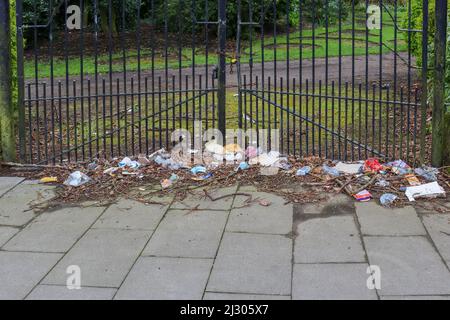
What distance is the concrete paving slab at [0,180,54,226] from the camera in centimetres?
577

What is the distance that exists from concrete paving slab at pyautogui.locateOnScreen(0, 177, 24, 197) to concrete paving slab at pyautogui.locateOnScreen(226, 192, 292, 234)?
2.42 meters

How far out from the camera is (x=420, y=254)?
4.84 metres

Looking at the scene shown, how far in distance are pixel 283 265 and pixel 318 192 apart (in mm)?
1713

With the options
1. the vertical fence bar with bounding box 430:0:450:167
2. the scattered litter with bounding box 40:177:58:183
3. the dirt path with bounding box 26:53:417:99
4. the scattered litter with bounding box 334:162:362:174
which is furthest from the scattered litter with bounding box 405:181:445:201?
the dirt path with bounding box 26:53:417:99

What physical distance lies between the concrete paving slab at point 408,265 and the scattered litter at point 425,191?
0.98 m

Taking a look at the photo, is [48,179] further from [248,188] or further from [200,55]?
[200,55]

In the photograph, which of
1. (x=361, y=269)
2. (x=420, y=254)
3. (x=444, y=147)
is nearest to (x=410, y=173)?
(x=444, y=147)

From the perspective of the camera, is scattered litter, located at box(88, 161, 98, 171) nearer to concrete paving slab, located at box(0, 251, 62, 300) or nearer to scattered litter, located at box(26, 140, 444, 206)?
scattered litter, located at box(26, 140, 444, 206)

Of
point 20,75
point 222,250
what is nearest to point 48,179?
point 20,75

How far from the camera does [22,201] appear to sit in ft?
20.4

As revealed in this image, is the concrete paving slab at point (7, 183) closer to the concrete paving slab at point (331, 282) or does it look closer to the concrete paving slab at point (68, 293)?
the concrete paving slab at point (68, 293)
